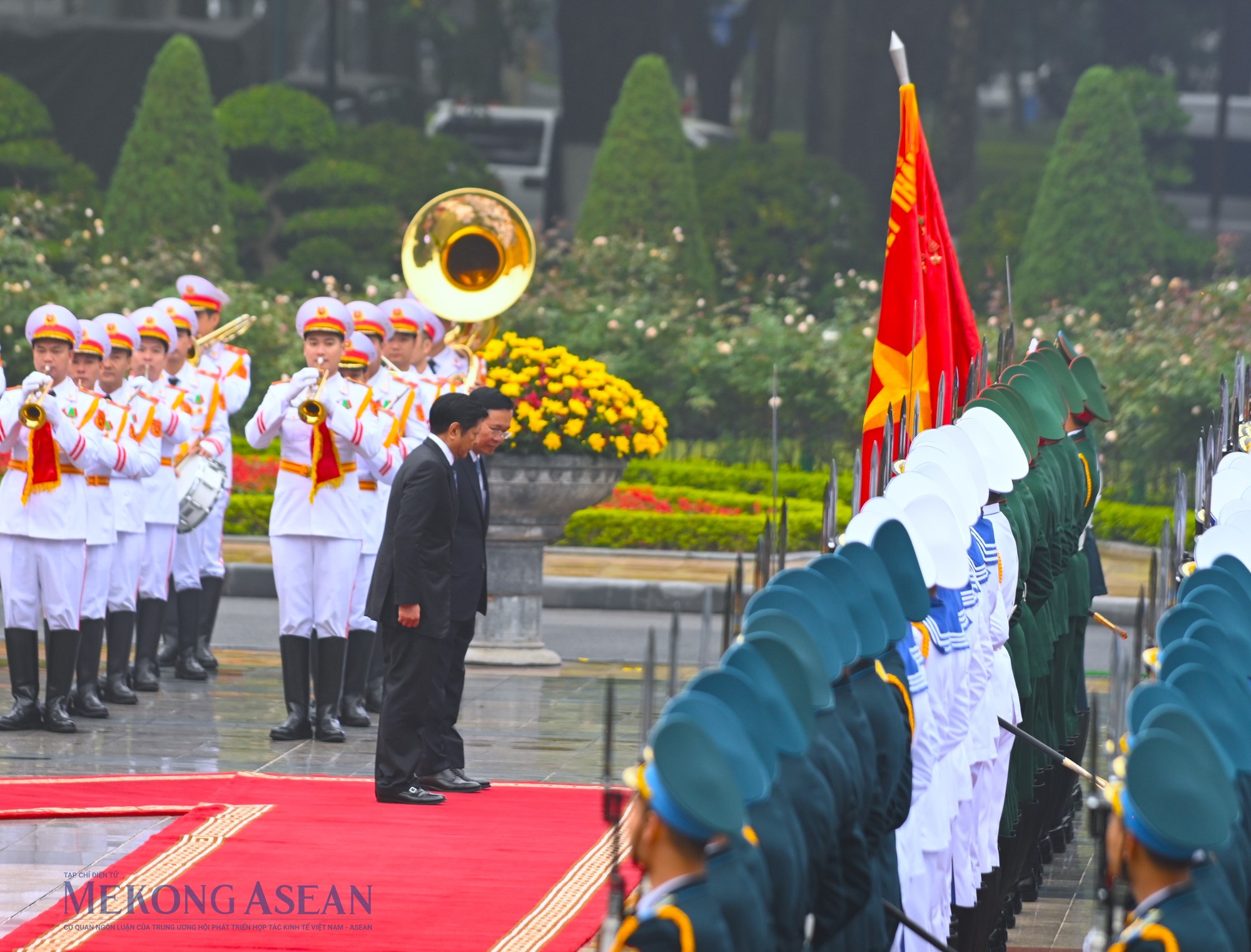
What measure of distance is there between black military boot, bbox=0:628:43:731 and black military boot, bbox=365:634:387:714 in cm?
154

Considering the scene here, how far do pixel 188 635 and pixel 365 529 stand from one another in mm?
1951

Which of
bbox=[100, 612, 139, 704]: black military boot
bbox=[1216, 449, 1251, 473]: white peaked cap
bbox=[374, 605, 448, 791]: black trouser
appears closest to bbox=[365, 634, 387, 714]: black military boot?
bbox=[100, 612, 139, 704]: black military boot

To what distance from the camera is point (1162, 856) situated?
3398 millimetres

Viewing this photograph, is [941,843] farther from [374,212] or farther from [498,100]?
[498,100]

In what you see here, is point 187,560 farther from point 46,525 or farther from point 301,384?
point 301,384

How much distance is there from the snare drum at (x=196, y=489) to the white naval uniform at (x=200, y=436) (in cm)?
6

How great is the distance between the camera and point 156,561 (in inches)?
412

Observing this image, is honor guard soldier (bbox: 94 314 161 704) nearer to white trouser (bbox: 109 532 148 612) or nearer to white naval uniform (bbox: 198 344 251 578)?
white trouser (bbox: 109 532 148 612)

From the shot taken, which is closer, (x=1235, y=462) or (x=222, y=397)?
(x=1235, y=462)

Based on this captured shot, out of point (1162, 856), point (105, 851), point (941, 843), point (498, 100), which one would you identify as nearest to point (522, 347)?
point (105, 851)

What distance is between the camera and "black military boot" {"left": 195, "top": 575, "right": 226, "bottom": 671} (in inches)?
436

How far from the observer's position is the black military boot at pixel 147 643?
34.0ft

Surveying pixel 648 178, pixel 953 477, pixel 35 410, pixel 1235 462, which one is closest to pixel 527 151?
pixel 648 178

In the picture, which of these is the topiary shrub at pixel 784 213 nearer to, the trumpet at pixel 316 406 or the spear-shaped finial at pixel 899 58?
the trumpet at pixel 316 406
